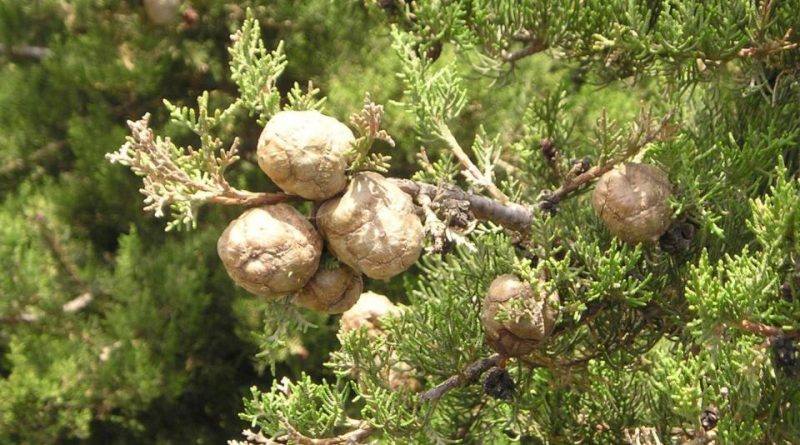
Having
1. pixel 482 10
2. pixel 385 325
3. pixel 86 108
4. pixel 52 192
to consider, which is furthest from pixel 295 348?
pixel 482 10

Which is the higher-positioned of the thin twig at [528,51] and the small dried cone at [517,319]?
the thin twig at [528,51]

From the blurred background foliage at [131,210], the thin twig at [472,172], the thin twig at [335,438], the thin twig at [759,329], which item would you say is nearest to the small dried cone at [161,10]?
the blurred background foliage at [131,210]

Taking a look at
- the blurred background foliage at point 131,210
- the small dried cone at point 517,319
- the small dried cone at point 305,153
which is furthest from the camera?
the blurred background foliage at point 131,210

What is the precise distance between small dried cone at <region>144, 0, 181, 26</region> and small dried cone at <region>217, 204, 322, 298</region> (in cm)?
153

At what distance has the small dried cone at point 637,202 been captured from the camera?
0.85 m

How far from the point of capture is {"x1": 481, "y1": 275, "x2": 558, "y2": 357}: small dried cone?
2.74 feet

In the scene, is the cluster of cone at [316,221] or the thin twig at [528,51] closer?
the cluster of cone at [316,221]

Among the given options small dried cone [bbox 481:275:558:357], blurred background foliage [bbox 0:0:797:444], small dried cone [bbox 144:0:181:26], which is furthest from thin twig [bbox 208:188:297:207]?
small dried cone [bbox 144:0:181:26]

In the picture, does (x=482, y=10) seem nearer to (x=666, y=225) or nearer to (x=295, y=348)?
(x=666, y=225)

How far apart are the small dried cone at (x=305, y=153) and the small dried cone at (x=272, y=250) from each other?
3 centimetres

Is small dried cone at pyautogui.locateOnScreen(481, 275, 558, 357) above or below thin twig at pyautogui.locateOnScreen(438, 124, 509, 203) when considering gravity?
below

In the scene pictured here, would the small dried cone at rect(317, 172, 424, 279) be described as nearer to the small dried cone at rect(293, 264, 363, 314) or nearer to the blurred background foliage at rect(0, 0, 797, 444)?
the small dried cone at rect(293, 264, 363, 314)

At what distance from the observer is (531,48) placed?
3.47 ft

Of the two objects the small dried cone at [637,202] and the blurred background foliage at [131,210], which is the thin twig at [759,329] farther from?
the blurred background foliage at [131,210]
